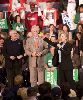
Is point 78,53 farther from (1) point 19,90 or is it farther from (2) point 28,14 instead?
(1) point 19,90

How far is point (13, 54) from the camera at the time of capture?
37.8 ft

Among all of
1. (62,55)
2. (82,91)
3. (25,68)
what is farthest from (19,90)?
(25,68)

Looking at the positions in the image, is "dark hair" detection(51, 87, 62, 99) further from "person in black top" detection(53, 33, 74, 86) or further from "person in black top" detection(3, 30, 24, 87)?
"person in black top" detection(3, 30, 24, 87)

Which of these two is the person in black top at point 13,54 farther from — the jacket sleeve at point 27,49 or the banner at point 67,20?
the banner at point 67,20

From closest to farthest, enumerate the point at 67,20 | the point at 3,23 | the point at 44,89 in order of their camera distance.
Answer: the point at 44,89 < the point at 67,20 < the point at 3,23

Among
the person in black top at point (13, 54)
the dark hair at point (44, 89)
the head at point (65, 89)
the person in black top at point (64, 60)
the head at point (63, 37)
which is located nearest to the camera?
the dark hair at point (44, 89)

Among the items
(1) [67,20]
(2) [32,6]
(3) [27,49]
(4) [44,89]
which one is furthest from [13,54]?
(4) [44,89]

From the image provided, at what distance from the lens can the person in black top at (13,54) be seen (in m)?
11.4

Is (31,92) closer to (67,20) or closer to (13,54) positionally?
(13,54)

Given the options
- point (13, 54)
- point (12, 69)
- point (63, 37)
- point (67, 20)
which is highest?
point (67, 20)

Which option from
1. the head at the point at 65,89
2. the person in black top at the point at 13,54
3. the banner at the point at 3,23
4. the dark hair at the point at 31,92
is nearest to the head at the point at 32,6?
the banner at the point at 3,23

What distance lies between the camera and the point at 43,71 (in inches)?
455

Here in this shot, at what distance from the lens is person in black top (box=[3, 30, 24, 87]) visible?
11422 mm

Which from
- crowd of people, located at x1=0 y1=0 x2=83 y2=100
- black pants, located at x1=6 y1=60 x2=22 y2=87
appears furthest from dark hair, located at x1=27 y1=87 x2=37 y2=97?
black pants, located at x1=6 y1=60 x2=22 y2=87
